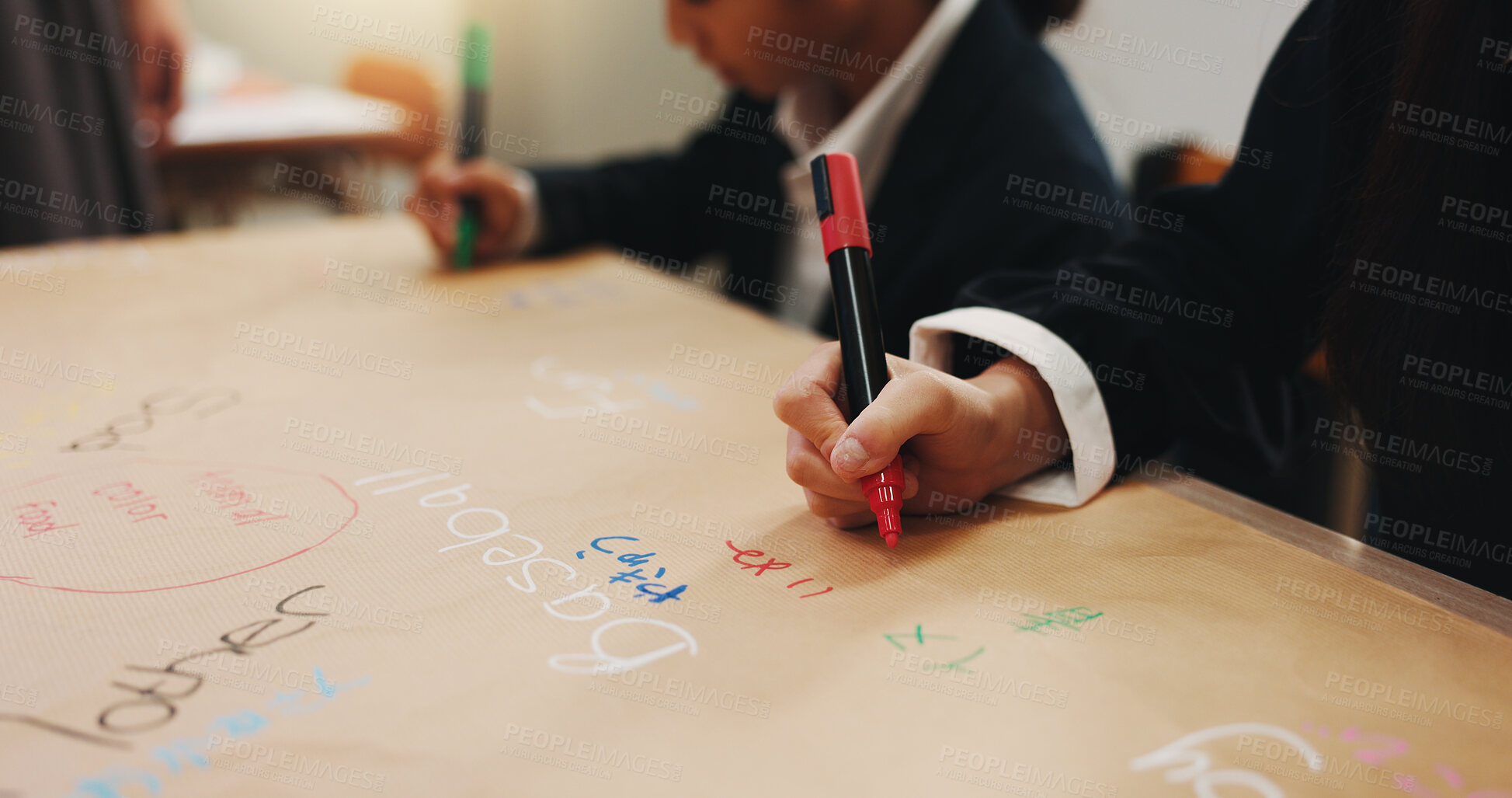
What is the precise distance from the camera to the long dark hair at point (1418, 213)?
1.62 feet

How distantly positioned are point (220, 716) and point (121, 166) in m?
1.26

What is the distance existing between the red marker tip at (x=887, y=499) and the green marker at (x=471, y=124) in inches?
25.1

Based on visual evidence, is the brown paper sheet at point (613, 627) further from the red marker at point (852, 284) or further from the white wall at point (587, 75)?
the white wall at point (587, 75)

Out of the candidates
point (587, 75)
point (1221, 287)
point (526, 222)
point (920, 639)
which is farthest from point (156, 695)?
point (587, 75)

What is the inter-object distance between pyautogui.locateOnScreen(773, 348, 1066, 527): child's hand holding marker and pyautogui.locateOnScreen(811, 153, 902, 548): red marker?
0.04 feet

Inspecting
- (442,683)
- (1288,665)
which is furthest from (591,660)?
(1288,665)

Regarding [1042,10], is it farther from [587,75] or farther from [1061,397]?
[587,75]

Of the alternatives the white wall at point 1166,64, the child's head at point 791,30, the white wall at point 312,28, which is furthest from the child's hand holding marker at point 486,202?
the white wall at point 312,28

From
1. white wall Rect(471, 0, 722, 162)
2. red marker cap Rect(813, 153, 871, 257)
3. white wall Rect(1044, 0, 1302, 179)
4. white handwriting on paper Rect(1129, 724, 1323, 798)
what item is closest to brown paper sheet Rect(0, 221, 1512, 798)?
white handwriting on paper Rect(1129, 724, 1323, 798)

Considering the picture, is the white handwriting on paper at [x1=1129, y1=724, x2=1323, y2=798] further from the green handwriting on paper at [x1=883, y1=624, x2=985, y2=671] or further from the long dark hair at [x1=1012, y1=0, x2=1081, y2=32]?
the long dark hair at [x1=1012, y1=0, x2=1081, y2=32]

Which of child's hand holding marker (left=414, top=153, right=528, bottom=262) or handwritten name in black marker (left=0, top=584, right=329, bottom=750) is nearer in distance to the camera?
handwritten name in black marker (left=0, top=584, right=329, bottom=750)

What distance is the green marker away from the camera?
0.95 meters

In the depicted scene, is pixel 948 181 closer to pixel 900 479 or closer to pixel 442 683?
pixel 900 479

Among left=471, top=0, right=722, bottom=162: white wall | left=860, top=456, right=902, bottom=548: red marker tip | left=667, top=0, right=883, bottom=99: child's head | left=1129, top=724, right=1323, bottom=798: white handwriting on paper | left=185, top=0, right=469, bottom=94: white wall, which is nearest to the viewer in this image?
left=1129, top=724, right=1323, bottom=798: white handwriting on paper
